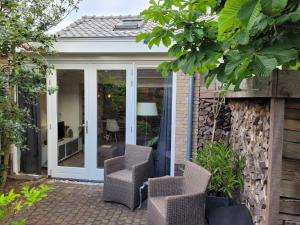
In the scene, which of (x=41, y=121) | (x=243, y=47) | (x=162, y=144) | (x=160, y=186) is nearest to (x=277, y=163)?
(x=243, y=47)

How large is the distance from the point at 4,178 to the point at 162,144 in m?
2.77

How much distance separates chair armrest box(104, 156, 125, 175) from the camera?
425cm

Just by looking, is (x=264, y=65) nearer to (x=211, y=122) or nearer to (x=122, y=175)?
(x=122, y=175)

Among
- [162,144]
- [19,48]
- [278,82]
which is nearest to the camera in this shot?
[278,82]

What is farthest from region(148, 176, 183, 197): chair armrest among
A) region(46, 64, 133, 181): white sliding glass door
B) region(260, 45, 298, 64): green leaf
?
region(260, 45, 298, 64): green leaf

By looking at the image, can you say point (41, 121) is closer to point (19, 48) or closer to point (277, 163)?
point (19, 48)

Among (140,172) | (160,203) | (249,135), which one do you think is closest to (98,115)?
(140,172)

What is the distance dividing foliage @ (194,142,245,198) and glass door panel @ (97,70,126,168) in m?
1.79

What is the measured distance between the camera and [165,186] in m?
3.45

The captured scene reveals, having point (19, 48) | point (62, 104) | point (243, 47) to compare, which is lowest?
point (62, 104)

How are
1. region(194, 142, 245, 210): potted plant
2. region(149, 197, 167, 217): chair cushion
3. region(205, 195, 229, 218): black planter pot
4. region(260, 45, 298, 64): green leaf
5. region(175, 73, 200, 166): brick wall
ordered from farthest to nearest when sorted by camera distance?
1. region(175, 73, 200, 166): brick wall
2. region(194, 142, 245, 210): potted plant
3. region(205, 195, 229, 218): black planter pot
4. region(149, 197, 167, 217): chair cushion
5. region(260, 45, 298, 64): green leaf

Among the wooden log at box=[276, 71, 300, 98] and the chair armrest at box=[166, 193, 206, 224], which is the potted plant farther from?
the wooden log at box=[276, 71, 300, 98]

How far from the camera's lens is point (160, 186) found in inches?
135

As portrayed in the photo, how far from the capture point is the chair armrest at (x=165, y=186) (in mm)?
3398
